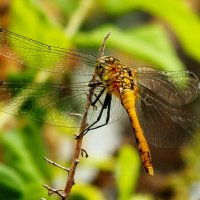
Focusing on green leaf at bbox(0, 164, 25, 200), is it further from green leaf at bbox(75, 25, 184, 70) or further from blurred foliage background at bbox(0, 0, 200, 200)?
green leaf at bbox(75, 25, 184, 70)

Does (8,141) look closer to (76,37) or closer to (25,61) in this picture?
(25,61)

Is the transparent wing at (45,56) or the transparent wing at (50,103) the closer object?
the transparent wing at (50,103)

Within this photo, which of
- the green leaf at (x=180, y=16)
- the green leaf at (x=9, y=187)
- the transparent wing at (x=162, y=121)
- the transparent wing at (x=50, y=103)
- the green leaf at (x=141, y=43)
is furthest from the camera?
the green leaf at (x=180, y=16)

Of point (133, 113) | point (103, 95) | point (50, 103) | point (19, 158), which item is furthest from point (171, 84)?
point (19, 158)

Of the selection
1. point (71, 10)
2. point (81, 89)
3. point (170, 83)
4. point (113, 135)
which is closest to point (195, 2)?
point (113, 135)

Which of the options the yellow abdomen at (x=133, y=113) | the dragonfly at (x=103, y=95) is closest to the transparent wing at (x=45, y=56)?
the dragonfly at (x=103, y=95)

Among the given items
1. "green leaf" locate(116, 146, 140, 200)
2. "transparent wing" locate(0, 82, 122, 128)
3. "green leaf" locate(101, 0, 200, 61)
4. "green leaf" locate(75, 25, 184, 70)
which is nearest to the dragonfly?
"transparent wing" locate(0, 82, 122, 128)

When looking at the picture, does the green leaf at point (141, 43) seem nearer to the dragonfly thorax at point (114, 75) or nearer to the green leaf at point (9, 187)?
the dragonfly thorax at point (114, 75)
